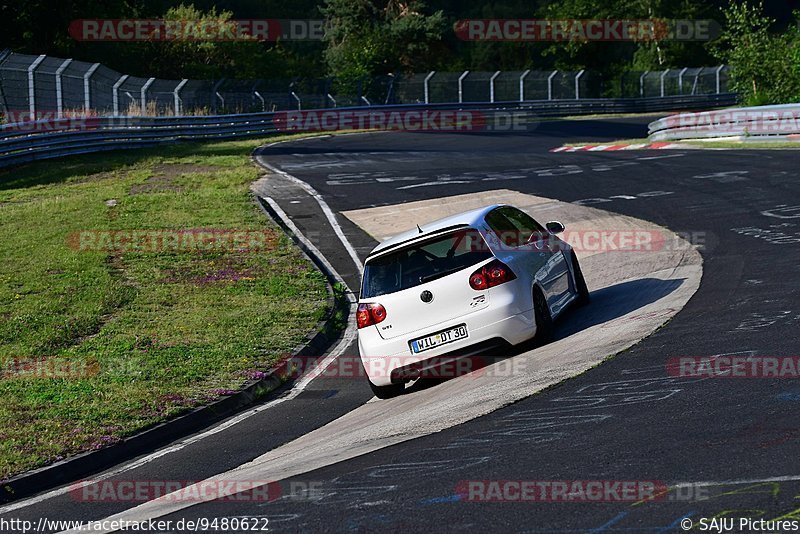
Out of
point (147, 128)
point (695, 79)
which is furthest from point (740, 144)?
point (695, 79)

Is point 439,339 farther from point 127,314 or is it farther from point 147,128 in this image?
point 147,128

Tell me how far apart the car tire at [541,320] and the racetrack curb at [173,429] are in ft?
9.25

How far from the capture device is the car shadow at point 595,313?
10.5 m

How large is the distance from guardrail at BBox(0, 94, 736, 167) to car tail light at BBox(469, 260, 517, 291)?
20.6 meters

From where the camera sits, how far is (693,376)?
324 inches

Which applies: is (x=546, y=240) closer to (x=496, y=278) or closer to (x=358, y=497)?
(x=496, y=278)

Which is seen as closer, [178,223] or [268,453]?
[268,453]

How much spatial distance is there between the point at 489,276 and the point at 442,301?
0.51 m

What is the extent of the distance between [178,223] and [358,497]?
47.2 feet

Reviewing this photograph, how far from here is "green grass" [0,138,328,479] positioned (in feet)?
33.0

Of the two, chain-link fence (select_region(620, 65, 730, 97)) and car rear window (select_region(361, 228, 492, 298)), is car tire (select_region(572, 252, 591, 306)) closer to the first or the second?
car rear window (select_region(361, 228, 492, 298))

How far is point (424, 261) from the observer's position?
10312 mm

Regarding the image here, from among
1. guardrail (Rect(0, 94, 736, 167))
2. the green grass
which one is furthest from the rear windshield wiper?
guardrail (Rect(0, 94, 736, 167))

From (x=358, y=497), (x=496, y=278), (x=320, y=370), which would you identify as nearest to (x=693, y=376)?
(x=496, y=278)
